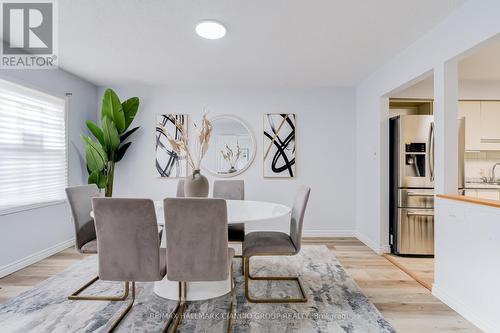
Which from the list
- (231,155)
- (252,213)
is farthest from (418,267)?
(231,155)

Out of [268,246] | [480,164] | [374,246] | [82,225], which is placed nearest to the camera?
[268,246]

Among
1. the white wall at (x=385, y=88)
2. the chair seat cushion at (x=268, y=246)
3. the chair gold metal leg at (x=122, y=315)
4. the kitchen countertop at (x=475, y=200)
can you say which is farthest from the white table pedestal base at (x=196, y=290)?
the white wall at (x=385, y=88)

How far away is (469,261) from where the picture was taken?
2.06m

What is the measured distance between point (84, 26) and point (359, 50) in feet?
8.81

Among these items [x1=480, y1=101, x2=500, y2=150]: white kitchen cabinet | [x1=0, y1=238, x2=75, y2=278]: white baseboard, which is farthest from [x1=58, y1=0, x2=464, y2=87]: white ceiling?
[x1=0, y1=238, x2=75, y2=278]: white baseboard

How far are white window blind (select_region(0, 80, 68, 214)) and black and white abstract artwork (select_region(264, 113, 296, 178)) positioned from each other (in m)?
2.82

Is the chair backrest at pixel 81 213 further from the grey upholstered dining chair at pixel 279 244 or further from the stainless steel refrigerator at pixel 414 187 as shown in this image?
the stainless steel refrigerator at pixel 414 187

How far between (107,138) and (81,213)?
1.65 m

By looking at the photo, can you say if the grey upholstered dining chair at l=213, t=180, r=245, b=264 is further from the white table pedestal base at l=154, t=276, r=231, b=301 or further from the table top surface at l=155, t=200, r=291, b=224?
the white table pedestal base at l=154, t=276, r=231, b=301

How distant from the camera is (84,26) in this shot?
8.07ft

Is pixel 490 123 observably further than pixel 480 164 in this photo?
No

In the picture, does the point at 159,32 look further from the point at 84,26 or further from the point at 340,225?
the point at 340,225

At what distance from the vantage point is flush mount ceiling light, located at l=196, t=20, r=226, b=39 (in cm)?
237

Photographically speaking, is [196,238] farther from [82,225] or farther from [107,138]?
[107,138]
